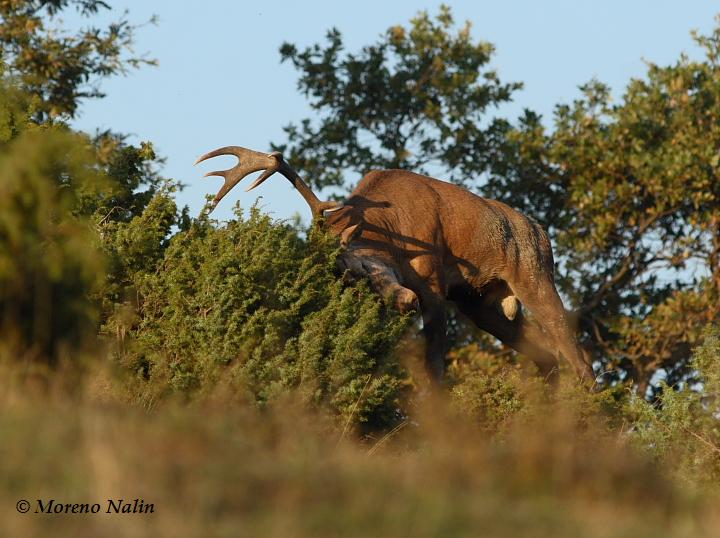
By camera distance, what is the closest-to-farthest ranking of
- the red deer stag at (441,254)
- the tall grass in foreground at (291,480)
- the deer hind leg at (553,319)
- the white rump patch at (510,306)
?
the tall grass in foreground at (291,480)
the red deer stag at (441,254)
the deer hind leg at (553,319)
the white rump patch at (510,306)

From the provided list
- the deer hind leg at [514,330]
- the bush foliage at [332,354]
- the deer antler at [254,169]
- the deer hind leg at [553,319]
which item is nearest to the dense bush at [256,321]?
the bush foliage at [332,354]

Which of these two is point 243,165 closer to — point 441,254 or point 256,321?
point 441,254

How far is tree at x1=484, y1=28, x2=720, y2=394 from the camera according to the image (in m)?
18.1

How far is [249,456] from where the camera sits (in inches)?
215

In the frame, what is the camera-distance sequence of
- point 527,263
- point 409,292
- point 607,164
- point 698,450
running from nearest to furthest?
1. point 698,450
2. point 409,292
3. point 527,263
4. point 607,164

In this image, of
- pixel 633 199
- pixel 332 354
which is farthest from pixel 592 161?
pixel 332 354

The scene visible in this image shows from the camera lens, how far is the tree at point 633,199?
1812 cm

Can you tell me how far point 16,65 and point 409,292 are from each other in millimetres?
8773

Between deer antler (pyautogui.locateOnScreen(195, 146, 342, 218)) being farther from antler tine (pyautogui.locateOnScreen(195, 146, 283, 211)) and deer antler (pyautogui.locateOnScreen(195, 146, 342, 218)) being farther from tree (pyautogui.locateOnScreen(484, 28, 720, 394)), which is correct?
tree (pyautogui.locateOnScreen(484, 28, 720, 394))

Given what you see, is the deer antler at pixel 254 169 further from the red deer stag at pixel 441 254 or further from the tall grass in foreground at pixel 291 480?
the tall grass in foreground at pixel 291 480

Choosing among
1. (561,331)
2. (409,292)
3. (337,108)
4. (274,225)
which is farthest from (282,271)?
(337,108)

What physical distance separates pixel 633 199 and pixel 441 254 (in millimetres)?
5629

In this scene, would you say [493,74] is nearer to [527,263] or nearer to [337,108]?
[337,108]

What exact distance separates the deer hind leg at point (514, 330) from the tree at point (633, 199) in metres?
3.21
